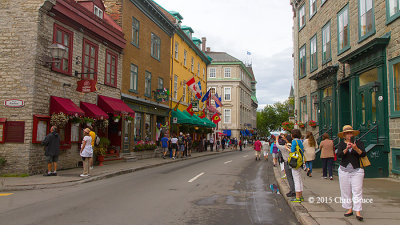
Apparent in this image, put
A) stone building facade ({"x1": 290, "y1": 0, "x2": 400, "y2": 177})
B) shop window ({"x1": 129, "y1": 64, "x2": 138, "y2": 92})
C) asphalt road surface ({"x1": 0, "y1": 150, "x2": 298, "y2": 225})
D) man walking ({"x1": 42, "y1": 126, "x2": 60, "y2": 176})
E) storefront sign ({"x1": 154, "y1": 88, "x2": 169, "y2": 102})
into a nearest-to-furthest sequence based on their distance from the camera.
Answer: asphalt road surface ({"x1": 0, "y1": 150, "x2": 298, "y2": 225}) < stone building facade ({"x1": 290, "y1": 0, "x2": 400, "y2": 177}) < man walking ({"x1": 42, "y1": 126, "x2": 60, "y2": 176}) < shop window ({"x1": 129, "y1": 64, "x2": 138, "y2": 92}) < storefront sign ({"x1": 154, "y1": 88, "x2": 169, "y2": 102})

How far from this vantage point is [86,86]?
49.1ft

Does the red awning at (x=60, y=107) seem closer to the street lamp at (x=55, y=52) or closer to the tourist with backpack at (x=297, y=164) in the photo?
the street lamp at (x=55, y=52)

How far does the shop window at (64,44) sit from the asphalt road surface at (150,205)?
229 inches

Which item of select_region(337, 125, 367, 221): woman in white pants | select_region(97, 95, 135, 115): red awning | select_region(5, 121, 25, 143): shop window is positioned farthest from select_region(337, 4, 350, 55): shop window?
select_region(5, 121, 25, 143): shop window

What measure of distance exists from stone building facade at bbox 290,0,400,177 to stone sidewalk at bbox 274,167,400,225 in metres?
2.01

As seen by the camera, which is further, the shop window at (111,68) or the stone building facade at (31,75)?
the shop window at (111,68)

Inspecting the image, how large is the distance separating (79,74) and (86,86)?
48.1 inches

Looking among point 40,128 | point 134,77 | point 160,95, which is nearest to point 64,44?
point 40,128

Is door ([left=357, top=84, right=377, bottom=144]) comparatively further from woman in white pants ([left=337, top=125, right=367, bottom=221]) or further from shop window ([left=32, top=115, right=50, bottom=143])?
shop window ([left=32, top=115, right=50, bottom=143])

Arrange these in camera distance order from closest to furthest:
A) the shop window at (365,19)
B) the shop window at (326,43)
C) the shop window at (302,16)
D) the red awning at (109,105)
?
the shop window at (365,19) → the red awning at (109,105) → the shop window at (326,43) → the shop window at (302,16)

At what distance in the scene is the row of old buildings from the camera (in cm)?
1278

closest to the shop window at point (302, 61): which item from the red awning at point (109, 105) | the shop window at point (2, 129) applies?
the red awning at point (109, 105)

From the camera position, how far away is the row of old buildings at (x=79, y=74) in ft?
41.9

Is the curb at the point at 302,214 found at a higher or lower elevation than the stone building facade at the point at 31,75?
lower
